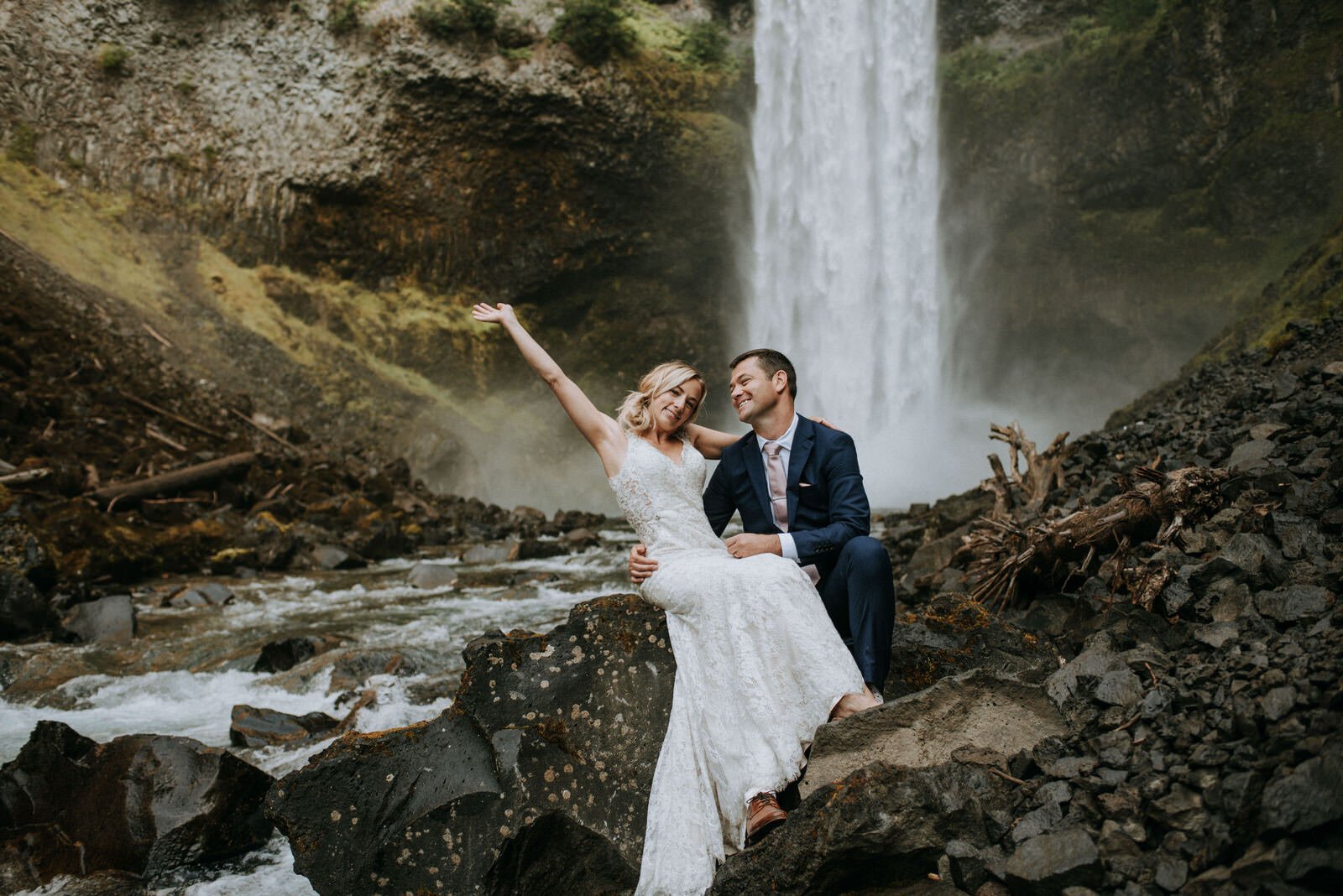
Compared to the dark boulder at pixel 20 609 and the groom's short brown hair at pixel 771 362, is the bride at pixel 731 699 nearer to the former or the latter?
the groom's short brown hair at pixel 771 362

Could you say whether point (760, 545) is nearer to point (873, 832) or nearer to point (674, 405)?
point (674, 405)

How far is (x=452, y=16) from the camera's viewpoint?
26.5m

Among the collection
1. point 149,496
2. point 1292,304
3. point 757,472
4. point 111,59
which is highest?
point 111,59

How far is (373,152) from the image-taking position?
88.7 ft

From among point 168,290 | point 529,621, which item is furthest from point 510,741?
point 168,290

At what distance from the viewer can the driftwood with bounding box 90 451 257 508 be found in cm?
1173

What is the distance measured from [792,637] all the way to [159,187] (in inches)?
1133

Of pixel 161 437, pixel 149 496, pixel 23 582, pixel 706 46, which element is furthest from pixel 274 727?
pixel 706 46

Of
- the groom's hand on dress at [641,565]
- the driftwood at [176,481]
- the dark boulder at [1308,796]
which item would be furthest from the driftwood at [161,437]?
the dark boulder at [1308,796]

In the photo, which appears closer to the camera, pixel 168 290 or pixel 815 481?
pixel 815 481

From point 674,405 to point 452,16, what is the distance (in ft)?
90.6

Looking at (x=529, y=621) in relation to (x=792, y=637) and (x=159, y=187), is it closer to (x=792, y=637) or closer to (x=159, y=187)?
(x=792, y=637)

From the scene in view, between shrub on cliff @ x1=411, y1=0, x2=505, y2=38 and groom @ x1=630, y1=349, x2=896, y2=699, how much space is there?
2743cm

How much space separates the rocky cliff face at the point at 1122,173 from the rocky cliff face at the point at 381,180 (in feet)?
Result: 28.7
